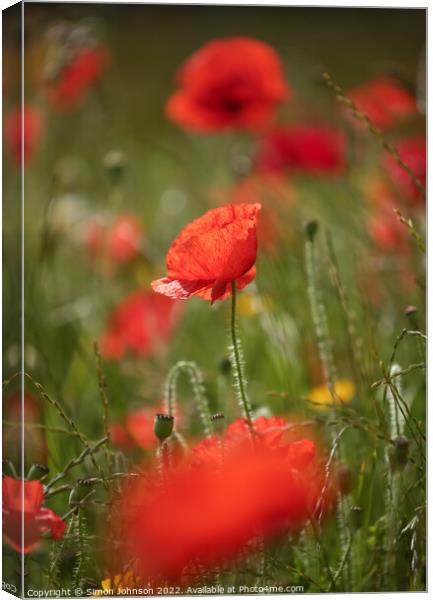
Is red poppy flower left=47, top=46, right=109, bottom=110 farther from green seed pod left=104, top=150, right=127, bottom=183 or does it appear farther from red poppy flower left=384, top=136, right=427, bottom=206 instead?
red poppy flower left=384, top=136, right=427, bottom=206

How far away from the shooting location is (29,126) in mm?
1831

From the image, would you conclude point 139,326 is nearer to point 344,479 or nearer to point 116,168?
point 116,168

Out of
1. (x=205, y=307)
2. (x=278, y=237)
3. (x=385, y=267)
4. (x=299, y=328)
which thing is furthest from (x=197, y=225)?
(x=205, y=307)

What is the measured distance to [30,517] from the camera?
1.29m

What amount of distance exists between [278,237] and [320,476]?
2.54ft

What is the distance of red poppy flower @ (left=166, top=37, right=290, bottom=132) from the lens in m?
1.72

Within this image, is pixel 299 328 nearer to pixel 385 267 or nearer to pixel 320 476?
pixel 385 267

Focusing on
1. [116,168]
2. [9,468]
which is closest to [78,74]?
[116,168]

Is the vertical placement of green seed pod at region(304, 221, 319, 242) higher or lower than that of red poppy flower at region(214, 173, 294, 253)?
higher

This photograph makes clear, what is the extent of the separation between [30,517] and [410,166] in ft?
2.46

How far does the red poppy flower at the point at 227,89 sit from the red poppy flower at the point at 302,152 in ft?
0.75

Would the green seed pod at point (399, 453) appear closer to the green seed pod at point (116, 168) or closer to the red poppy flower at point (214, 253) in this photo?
the red poppy flower at point (214, 253)

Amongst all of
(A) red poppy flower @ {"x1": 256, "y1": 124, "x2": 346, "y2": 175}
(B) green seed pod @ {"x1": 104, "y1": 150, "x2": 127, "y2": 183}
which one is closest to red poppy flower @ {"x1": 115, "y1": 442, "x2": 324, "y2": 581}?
(B) green seed pod @ {"x1": 104, "y1": 150, "x2": 127, "y2": 183}

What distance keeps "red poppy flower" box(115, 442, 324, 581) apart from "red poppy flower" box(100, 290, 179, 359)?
0.74m
